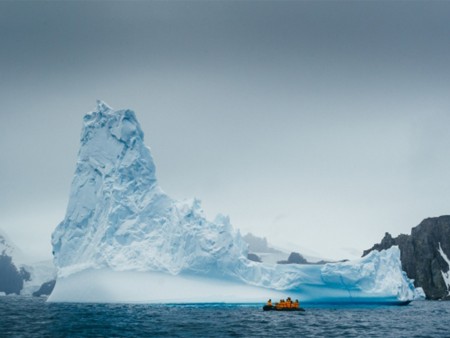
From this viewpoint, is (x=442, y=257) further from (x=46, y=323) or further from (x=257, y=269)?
(x=46, y=323)

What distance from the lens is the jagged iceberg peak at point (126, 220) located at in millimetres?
49531

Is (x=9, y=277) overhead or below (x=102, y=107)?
overhead

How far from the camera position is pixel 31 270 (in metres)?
136

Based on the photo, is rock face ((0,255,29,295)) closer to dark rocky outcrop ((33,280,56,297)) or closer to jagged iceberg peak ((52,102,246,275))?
dark rocky outcrop ((33,280,56,297))

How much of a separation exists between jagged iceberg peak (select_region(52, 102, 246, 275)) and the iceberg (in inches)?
3.9

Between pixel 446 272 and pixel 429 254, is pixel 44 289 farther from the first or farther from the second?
pixel 446 272

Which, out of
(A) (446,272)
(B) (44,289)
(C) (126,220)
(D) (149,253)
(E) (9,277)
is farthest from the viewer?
(E) (9,277)

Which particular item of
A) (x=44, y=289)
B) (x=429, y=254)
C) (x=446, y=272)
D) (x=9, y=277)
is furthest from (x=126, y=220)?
(x=9, y=277)

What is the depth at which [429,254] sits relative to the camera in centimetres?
13400

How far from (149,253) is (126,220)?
455 cm

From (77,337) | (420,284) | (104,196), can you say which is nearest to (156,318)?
(77,337)

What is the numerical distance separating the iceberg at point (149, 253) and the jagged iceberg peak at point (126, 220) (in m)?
0.10

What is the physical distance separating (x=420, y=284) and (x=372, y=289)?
85.7m

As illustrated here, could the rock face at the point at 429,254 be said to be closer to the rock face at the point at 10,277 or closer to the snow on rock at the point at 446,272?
the snow on rock at the point at 446,272
